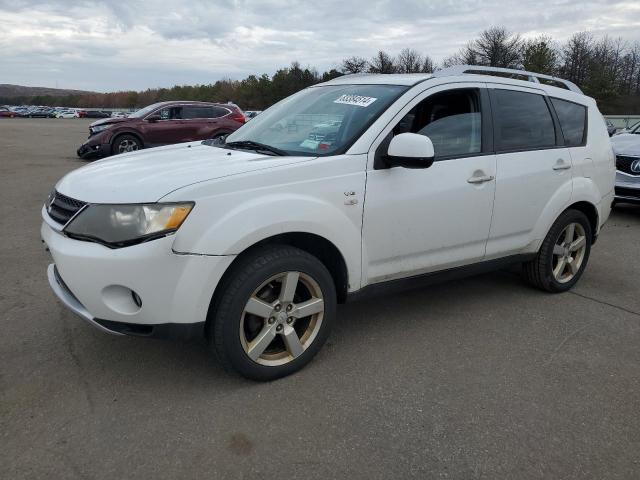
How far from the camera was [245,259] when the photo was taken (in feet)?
9.11

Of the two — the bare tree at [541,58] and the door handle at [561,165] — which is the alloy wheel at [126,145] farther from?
the bare tree at [541,58]

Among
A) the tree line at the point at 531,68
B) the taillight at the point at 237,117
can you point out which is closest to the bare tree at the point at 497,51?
the tree line at the point at 531,68

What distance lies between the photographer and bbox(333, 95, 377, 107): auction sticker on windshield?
3.49 m

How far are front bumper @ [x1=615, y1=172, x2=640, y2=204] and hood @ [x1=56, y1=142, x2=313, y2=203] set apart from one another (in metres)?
6.81

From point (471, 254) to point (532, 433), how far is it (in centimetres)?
146

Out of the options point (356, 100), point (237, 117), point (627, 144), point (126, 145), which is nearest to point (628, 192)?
point (627, 144)

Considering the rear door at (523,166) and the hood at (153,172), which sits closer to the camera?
the hood at (153,172)

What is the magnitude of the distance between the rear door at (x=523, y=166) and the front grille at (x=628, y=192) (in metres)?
4.50

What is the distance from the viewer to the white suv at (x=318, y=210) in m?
2.60

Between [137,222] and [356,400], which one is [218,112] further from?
[356,400]

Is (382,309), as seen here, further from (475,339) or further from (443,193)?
(443,193)

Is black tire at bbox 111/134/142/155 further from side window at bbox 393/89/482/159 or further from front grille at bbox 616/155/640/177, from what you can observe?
side window at bbox 393/89/482/159

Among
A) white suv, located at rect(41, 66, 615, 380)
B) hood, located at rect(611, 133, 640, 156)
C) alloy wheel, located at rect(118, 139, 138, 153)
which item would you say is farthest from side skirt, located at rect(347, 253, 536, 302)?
alloy wheel, located at rect(118, 139, 138, 153)

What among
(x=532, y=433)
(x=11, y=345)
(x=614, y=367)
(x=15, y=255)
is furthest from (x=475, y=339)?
(x=15, y=255)
